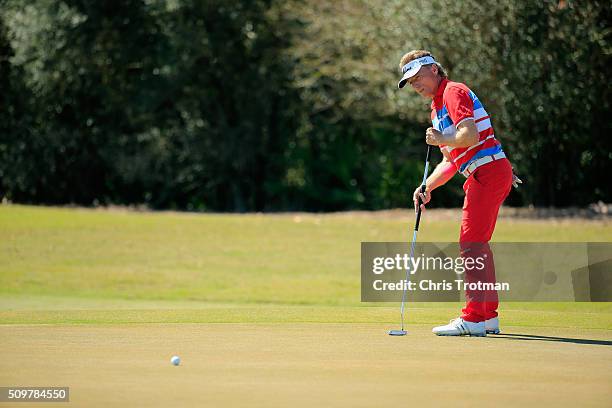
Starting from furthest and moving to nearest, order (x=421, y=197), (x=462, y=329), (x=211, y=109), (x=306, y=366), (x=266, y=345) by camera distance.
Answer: (x=211, y=109), (x=421, y=197), (x=462, y=329), (x=266, y=345), (x=306, y=366)

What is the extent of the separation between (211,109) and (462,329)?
18.7 m

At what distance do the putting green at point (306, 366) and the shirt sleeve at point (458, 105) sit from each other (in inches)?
56.2

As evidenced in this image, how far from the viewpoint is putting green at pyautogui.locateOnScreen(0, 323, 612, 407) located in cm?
488

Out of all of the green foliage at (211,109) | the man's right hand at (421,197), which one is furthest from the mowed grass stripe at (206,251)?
the man's right hand at (421,197)

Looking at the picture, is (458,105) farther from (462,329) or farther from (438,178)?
(462,329)

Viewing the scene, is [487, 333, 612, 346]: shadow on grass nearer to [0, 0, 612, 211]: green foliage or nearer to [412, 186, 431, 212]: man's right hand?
[412, 186, 431, 212]: man's right hand

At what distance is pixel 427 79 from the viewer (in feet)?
24.1

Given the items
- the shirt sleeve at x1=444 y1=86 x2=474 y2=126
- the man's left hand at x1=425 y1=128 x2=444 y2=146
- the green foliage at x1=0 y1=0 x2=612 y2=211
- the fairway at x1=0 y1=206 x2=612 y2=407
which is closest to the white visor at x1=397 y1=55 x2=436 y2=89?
the shirt sleeve at x1=444 y1=86 x2=474 y2=126

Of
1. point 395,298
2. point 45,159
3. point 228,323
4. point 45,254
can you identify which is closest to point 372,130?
point 45,159

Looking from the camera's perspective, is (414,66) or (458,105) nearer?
(458,105)

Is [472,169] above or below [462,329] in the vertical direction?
above

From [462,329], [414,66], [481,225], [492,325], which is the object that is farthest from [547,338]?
[414,66]

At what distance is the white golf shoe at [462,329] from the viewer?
7160 mm

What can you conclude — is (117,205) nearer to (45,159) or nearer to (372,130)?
(45,159)
